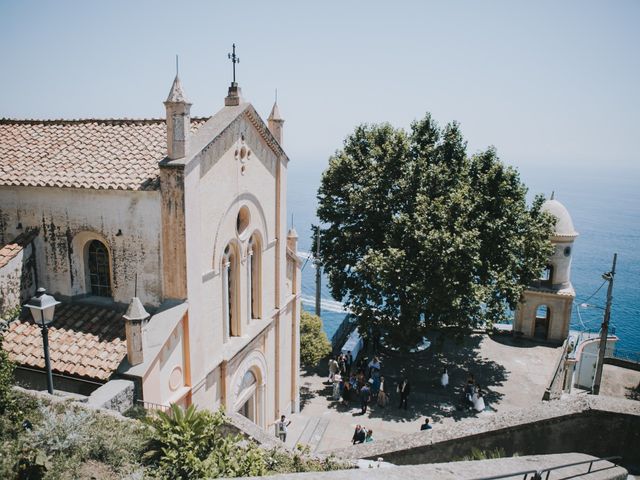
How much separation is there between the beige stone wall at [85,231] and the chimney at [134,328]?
1248 mm

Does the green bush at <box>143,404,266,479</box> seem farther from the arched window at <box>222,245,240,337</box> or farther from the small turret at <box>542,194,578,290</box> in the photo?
the small turret at <box>542,194,578,290</box>

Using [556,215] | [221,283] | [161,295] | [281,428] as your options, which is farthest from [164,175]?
[556,215]

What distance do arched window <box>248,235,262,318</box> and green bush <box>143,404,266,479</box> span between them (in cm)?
725

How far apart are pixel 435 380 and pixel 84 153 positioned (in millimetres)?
17457

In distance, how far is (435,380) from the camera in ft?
70.2

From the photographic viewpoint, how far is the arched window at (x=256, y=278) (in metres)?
14.9

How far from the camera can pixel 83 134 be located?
1293cm

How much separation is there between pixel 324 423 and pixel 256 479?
44.6 feet

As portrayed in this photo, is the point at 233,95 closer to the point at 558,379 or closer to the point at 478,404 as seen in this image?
the point at 478,404

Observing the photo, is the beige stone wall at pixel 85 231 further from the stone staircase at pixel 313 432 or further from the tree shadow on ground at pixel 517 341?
the tree shadow on ground at pixel 517 341

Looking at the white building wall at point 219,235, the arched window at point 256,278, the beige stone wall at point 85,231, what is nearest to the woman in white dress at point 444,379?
the white building wall at point 219,235

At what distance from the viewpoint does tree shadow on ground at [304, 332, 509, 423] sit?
18609 millimetres

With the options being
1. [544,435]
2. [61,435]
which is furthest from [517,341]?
[61,435]

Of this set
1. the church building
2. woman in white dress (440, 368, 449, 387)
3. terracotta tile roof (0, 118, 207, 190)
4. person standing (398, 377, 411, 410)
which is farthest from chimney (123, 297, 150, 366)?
woman in white dress (440, 368, 449, 387)
